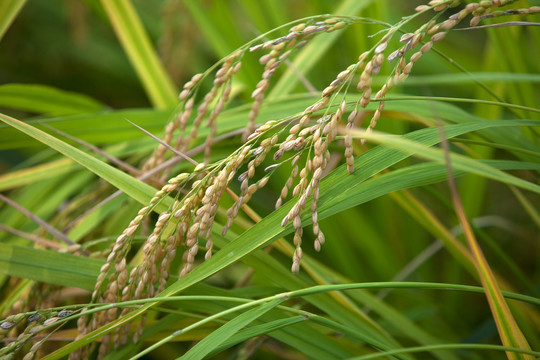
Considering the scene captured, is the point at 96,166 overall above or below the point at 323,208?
above

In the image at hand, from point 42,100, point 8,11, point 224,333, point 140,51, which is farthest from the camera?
point 140,51

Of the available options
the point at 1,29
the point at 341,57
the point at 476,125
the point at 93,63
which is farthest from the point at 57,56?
the point at 476,125

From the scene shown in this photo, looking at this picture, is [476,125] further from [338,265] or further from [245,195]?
[338,265]

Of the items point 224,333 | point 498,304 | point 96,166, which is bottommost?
point 498,304

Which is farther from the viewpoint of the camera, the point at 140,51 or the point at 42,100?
the point at 140,51

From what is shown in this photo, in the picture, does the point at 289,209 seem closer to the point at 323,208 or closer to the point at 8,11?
the point at 323,208

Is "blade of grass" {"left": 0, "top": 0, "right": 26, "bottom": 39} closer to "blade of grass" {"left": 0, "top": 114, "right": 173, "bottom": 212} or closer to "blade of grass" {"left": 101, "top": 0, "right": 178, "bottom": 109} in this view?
"blade of grass" {"left": 101, "top": 0, "right": 178, "bottom": 109}

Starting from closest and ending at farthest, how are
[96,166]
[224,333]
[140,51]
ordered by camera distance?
[224,333]
[96,166]
[140,51]

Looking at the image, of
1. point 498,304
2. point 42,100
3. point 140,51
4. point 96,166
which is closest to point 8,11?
point 42,100
